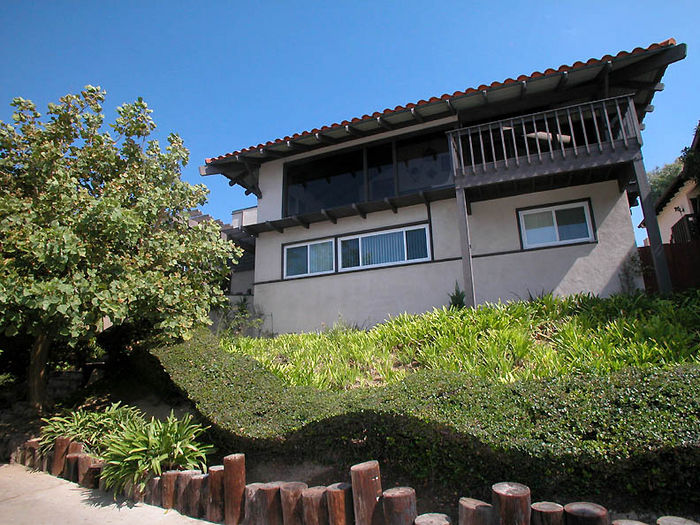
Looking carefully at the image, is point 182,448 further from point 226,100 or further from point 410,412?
point 226,100

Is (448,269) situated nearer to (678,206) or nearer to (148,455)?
(148,455)

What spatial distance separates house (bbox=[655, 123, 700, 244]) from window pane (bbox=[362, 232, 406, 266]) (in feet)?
26.1

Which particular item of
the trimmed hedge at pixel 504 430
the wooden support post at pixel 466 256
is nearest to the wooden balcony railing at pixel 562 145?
the wooden support post at pixel 466 256

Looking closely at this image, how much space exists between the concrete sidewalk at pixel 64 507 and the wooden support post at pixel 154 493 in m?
0.06

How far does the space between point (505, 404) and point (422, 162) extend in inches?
357

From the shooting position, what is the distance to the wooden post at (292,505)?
3.54m

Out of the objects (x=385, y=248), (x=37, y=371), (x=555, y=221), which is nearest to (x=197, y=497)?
(x=37, y=371)

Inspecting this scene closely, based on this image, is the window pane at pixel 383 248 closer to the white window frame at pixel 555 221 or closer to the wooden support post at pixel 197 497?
the white window frame at pixel 555 221

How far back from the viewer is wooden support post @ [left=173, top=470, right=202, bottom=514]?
Result: 14.0 feet

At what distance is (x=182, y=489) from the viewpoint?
4309 millimetres

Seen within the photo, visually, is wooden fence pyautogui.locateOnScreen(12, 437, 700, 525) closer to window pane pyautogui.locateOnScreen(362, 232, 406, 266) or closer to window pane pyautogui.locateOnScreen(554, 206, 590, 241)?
window pane pyautogui.locateOnScreen(362, 232, 406, 266)

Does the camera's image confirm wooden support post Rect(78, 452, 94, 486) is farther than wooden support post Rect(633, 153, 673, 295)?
No

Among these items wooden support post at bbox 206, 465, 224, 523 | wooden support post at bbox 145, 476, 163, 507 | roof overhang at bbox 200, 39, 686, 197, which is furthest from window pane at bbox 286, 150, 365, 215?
wooden support post at bbox 206, 465, 224, 523

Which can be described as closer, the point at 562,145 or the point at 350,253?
the point at 562,145
